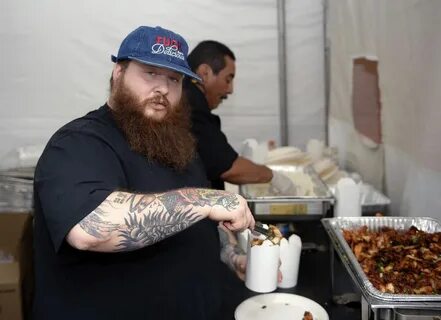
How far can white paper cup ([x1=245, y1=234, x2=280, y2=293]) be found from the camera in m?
1.48

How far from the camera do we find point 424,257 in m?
1.37

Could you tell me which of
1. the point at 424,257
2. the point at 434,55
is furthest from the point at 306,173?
the point at 424,257

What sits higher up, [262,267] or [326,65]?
[326,65]

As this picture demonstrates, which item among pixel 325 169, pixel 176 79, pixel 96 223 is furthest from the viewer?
pixel 325 169

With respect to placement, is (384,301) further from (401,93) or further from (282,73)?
(282,73)

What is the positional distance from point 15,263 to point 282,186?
1.23 meters

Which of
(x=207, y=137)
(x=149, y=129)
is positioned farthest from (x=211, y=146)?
(x=149, y=129)

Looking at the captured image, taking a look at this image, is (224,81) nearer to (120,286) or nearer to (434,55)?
(434,55)

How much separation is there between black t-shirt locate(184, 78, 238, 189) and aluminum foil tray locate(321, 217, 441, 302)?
0.68 meters

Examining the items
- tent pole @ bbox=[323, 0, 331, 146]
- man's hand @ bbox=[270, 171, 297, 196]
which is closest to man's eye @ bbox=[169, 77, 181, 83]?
man's hand @ bbox=[270, 171, 297, 196]

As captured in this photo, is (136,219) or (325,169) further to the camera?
(325,169)

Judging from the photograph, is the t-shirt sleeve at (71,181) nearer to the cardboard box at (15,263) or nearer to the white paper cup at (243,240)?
the white paper cup at (243,240)

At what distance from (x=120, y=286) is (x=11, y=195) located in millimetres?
1501

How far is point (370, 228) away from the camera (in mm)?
1644
